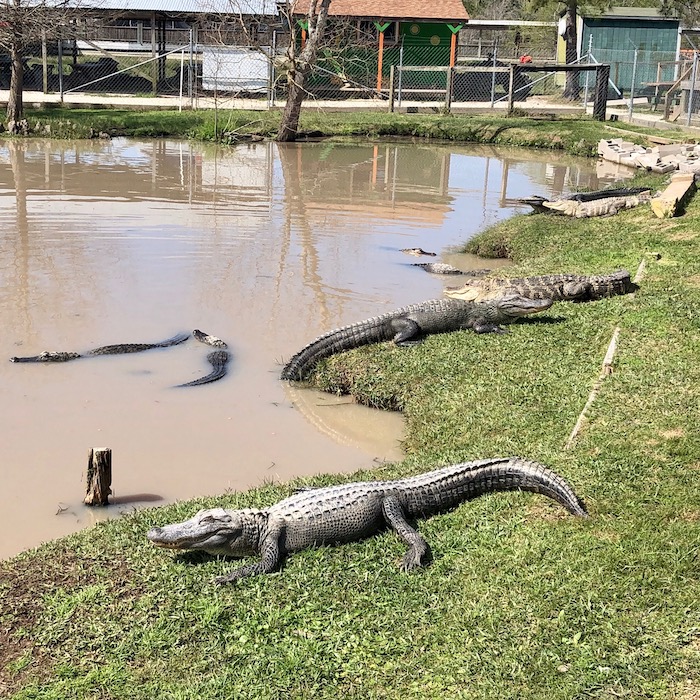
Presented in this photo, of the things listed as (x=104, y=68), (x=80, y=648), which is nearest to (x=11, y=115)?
(x=104, y=68)

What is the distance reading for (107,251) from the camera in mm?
11727

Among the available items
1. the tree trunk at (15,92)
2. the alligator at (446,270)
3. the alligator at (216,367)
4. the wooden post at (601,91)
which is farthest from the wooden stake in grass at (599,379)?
the wooden post at (601,91)

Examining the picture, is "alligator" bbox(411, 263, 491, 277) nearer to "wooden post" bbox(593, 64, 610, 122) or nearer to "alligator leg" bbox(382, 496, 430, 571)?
"alligator leg" bbox(382, 496, 430, 571)

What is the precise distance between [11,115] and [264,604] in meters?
21.1

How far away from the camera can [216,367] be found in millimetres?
7891

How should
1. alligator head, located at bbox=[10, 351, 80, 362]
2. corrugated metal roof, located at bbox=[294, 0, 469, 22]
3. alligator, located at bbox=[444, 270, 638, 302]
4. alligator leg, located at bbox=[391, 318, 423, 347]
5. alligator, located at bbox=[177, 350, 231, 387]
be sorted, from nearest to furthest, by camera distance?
alligator, located at bbox=[177, 350, 231, 387], alligator head, located at bbox=[10, 351, 80, 362], alligator leg, located at bbox=[391, 318, 423, 347], alligator, located at bbox=[444, 270, 638, 302], corrugated metal roof, located at bbox=[294, 0, 469, 22]

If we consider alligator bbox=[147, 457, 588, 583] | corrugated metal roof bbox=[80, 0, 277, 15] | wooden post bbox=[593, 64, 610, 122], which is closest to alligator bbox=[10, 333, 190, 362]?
alligator bbox=[147, 457, 588, 583]

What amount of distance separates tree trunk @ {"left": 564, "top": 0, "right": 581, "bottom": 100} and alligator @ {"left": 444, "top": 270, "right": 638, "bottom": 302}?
28.4 m

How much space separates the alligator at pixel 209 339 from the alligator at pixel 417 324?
3.07ft

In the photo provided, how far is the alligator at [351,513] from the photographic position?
451 cm

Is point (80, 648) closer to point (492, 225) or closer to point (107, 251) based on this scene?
point (107, 251)

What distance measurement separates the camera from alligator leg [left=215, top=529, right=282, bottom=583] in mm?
4422

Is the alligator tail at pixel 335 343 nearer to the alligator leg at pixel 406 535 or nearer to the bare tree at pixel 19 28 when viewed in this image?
the alligator leg at pixel 406 535

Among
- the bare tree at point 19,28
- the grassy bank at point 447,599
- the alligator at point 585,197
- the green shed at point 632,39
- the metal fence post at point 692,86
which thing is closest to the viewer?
the grassy bank at point 447,599
